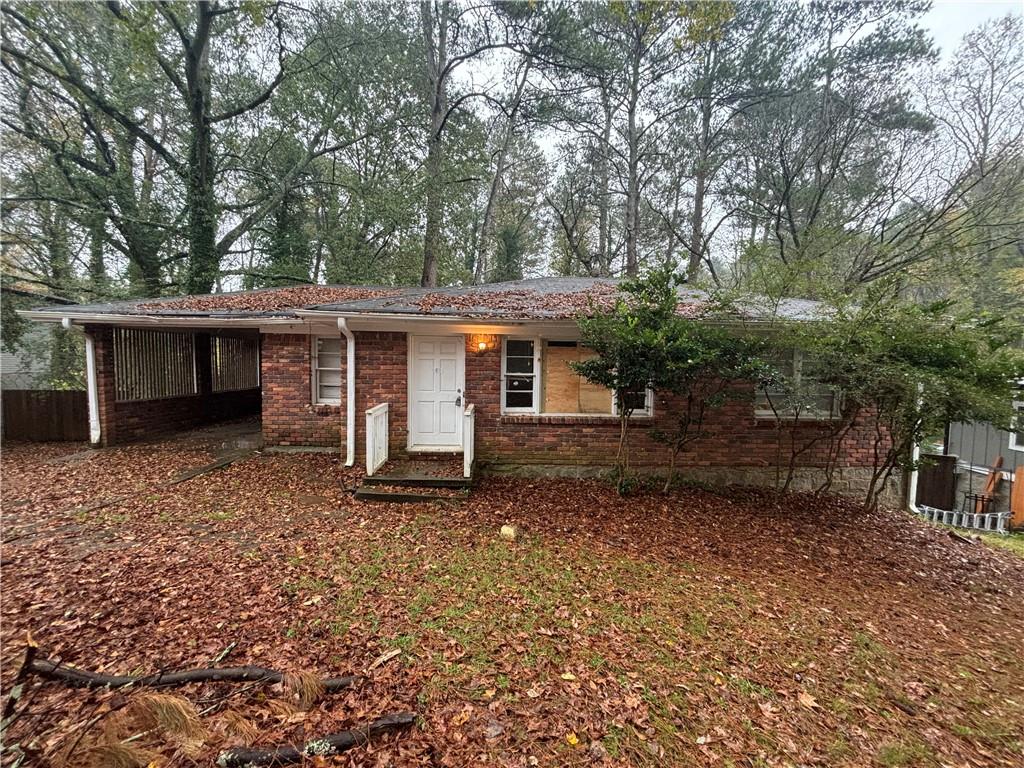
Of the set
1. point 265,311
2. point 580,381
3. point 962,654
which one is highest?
point 265,311

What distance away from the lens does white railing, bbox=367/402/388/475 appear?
19.2 feet

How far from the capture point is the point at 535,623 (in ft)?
10.2

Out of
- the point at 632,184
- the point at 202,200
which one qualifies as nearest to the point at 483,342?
the point at 202,200

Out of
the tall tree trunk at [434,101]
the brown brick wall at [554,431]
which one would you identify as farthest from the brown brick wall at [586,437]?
the tall tree trunk at [434,101]

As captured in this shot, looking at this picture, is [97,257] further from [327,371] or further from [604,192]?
[604,192]

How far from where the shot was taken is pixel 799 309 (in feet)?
22.1

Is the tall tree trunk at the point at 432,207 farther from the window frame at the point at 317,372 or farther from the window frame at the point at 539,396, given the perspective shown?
the window frame at the point at 539,396

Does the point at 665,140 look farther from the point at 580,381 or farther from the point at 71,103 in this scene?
the point at 71,103

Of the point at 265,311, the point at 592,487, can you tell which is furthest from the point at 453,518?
the point at 265,311

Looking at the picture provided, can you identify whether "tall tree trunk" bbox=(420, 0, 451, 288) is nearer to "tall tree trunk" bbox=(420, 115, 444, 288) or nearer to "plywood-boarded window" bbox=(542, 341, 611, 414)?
"tall tree trunk" bbox=(420, 115, 444, 288)

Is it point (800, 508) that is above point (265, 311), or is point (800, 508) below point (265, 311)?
below

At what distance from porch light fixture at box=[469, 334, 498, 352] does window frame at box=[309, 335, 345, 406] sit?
108 inches

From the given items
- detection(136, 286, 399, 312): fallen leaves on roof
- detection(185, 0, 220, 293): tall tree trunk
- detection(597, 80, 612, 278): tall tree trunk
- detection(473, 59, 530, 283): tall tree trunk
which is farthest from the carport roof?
detection(473, 59, 530, 283): tall tree trunk

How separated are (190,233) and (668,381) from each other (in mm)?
13810
